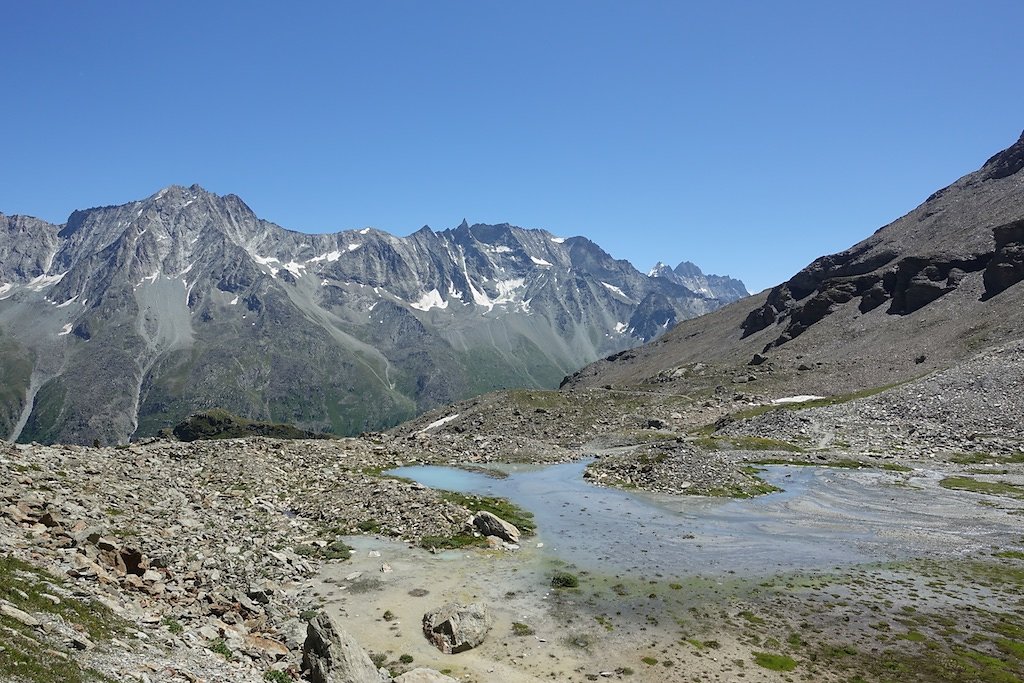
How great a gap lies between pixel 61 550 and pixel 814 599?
39.1 metres

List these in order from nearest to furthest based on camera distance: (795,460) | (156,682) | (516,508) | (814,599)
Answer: (156,682) → (814,599) → (516,508) → (795,460)

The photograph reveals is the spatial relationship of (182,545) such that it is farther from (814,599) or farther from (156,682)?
(814,599)

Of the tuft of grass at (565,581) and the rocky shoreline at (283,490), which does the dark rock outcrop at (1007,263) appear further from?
the tuft of grass at (565,581)

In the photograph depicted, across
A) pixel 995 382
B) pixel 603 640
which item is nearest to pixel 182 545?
pixel 603 640

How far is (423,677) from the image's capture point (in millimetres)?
23156

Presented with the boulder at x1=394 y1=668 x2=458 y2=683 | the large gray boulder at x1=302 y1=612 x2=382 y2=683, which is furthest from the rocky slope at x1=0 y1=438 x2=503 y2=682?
the boulder at x1=394 y1=668 x2=458 y2=683

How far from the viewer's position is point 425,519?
161ft

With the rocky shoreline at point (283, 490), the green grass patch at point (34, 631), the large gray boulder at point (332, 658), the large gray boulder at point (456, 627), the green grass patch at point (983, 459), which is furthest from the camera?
the green grass patch at point (983, 459)

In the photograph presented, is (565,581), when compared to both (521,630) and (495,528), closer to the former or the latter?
(521,630)

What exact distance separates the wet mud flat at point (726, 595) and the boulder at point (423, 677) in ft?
6.87

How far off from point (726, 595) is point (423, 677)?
20.1 meters

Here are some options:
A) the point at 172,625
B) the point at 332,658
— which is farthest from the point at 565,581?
the point at 172,625

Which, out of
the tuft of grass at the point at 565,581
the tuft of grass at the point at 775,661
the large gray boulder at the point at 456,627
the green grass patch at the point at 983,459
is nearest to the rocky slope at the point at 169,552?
the large gray boulder at the point at 456,627

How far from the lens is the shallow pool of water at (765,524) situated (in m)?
42.0
